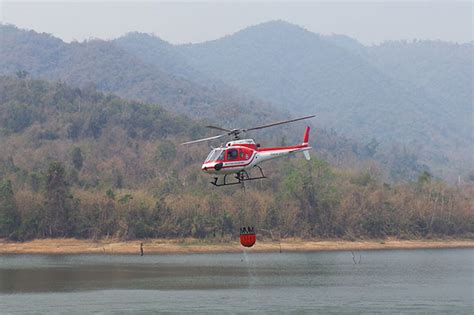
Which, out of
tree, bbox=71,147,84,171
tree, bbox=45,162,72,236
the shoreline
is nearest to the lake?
the shoreline

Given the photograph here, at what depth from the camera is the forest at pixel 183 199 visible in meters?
106

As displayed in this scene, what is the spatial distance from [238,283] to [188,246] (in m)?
31.3

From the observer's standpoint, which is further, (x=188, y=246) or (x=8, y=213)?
(x=188, y=246)

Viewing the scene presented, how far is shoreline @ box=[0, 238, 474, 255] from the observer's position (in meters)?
103

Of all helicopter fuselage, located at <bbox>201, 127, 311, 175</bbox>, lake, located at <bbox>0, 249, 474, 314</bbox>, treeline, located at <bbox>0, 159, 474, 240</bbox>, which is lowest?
lake, located at <bbox>0, 249, 474, 314</bbox>

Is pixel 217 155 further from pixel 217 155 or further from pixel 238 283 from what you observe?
pixel 238 283

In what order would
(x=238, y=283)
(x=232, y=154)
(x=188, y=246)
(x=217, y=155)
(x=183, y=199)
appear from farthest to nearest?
(x=183, y=199)
(x=188, y=246)
(x=238, y=283)
(x=232, y=154)
(x=217, y=155)

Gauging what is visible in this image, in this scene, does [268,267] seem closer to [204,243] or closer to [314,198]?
[204,243]

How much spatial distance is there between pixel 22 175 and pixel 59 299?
5540 centimetres

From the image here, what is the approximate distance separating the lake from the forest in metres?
6.65

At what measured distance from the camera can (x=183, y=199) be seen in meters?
115

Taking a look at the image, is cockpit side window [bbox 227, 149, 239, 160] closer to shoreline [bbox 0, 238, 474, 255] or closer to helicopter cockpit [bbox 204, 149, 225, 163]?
helicopter cockpit [bbox 204, 149, 225, 163]

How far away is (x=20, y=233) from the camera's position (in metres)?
104

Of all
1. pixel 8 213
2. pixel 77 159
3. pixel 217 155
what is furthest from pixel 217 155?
pixel 77 159
